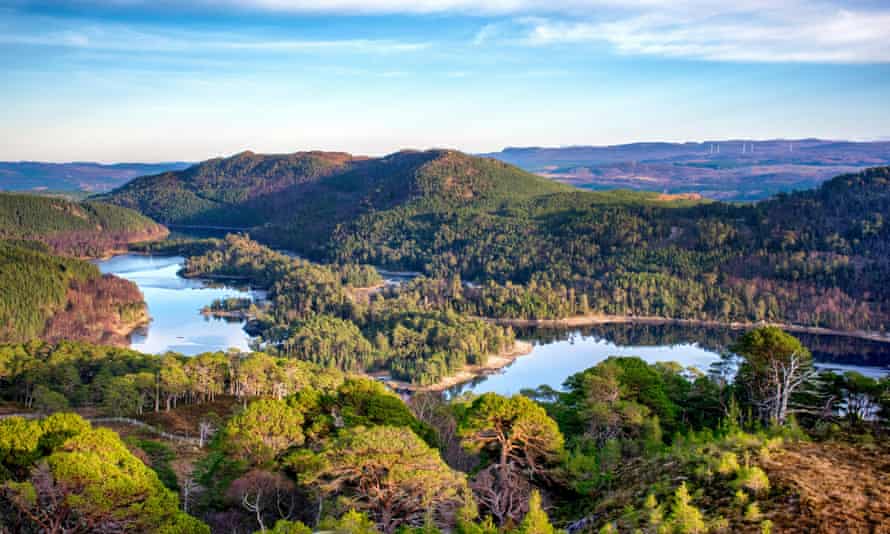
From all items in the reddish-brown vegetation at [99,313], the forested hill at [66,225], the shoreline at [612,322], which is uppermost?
the forested hill at [66,225]

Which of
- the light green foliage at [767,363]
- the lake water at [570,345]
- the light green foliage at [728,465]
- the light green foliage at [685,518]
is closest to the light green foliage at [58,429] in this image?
the light green foliage at [685,518]

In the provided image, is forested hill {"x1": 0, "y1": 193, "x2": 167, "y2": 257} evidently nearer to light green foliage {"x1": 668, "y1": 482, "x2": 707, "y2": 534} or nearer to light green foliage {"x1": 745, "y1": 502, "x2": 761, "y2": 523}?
light green foliage {"x1": 668, "y1": 482, "x2": 707, "y2": 534}

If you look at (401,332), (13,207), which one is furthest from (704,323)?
(13,207)

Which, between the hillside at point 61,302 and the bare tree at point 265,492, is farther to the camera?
the hillside at point 61,302

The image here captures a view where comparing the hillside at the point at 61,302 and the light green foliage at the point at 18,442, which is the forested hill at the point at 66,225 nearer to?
the hillside at the point at 61,302

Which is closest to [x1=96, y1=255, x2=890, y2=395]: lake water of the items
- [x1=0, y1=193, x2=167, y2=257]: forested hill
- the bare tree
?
the bare tree
